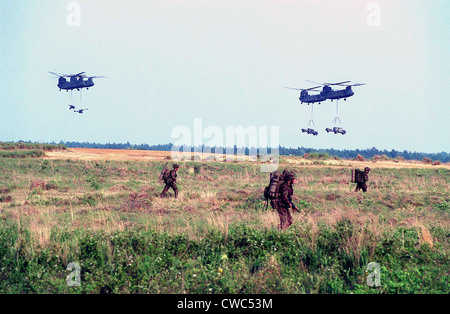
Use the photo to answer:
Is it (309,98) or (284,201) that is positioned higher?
(309,98)

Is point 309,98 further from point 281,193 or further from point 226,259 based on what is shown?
point 226,259

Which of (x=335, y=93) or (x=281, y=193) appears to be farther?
(x=335, y=93)

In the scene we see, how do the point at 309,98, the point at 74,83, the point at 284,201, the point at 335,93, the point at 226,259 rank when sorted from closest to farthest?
the point at 226,259 → the point at 284,201 → the point at 335,93 → the point at 309,98 → the point at 74,83

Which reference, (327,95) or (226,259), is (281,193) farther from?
(327,95)

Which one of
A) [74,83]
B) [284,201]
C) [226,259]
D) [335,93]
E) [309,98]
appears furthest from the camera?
[74,83]

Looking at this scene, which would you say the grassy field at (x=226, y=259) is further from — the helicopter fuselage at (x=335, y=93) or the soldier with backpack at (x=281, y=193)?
the helicopter fuselage at (x=335, y=93)

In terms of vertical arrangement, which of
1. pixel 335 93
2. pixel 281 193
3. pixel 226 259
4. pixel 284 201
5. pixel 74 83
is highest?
pixel 74 83

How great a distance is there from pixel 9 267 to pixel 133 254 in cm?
234

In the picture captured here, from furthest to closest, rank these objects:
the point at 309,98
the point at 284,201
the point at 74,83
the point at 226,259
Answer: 1. the point at 74,83
2. the point at 309,98
3. the point at 284,201
4. the point at 226,259

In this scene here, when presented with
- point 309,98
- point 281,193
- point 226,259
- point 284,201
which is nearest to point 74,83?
point 309,98

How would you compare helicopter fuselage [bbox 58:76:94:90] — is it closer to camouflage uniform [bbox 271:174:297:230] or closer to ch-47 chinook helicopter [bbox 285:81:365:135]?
ch-47 chinook helicopter [bbox 285:81:365:135]

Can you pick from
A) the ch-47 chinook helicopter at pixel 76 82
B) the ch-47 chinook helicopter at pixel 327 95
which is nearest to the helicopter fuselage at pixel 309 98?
the ch-47 chinook helicopter at pixel 327 95
